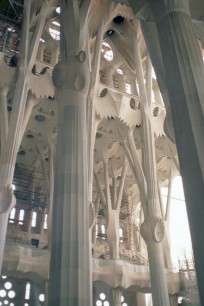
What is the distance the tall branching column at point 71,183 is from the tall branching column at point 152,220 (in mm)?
6548

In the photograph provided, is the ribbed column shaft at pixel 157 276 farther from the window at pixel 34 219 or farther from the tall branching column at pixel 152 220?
the window at pixel 34 219

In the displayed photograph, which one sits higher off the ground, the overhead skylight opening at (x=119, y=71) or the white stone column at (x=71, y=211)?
the overhead skylight opening at (x=119, y=71)

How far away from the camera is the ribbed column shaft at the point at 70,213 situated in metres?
6.06

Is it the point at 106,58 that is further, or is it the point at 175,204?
the point at 175,204

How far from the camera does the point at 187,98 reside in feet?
18.4

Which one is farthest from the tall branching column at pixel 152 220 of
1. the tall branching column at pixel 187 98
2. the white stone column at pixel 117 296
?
the tall branching column at pixel 187 98

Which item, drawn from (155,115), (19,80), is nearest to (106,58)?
(155,115)

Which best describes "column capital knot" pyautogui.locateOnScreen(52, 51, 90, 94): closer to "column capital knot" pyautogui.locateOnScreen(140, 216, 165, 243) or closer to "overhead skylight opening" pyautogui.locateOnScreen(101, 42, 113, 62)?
"column capital knot" pyautogui.locateOnScreen(140, 216, 165, 243)

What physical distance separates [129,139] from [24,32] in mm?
6720

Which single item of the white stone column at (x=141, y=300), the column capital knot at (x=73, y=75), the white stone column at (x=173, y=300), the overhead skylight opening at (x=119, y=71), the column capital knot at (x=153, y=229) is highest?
the overhead skylight opening at (x=119, y=71)

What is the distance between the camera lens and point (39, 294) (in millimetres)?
20234

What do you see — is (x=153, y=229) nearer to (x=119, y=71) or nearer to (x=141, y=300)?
(x=141, y=300)

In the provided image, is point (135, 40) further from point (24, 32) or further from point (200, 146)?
point (200, 146)

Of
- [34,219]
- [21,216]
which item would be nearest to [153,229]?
[34,219]
